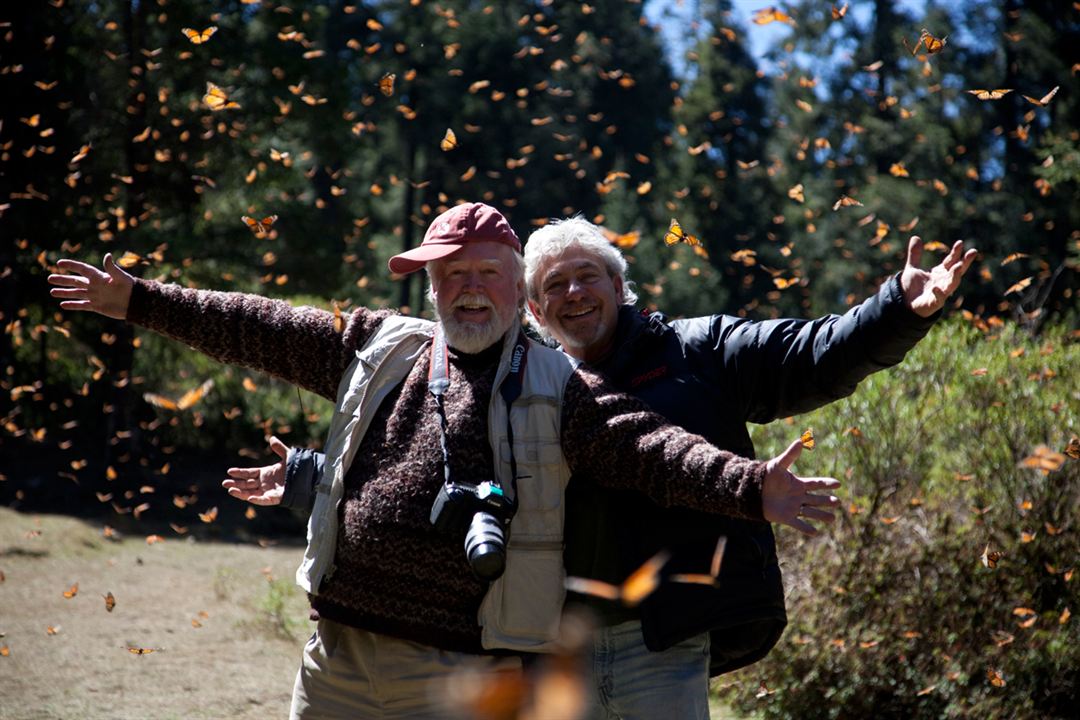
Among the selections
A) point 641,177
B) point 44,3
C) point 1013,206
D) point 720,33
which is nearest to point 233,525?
point 44,3

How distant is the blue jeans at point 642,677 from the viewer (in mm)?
2842

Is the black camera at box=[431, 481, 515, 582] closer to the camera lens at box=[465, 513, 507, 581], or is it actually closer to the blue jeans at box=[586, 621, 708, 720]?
the camera lens at box=[465, 513, 507, 581]

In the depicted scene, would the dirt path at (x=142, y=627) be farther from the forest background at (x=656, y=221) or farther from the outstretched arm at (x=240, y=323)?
the outstretched arm at (x=240, y=323)

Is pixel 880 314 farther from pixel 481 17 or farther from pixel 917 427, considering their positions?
pixel 481 17

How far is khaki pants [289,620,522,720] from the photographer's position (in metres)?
2.74

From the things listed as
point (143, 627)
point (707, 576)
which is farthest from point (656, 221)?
point (707, 576)

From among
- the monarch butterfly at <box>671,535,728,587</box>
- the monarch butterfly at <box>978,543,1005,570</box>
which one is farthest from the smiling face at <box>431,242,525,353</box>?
the monarch butterfly at <box>978,543,1005,570</box>

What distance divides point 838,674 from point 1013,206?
16858mm

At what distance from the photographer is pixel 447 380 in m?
2.90

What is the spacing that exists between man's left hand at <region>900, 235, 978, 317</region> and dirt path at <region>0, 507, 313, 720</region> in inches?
167

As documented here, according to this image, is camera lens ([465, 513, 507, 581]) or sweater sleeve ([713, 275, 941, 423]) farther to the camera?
sweater sleeve ([713, 275, 941, 423])

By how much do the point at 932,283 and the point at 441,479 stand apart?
4.36ft

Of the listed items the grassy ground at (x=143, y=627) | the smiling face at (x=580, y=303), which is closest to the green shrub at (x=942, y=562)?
the grassy ground at (x=143, y=627)

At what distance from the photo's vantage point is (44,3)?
13234 mm
